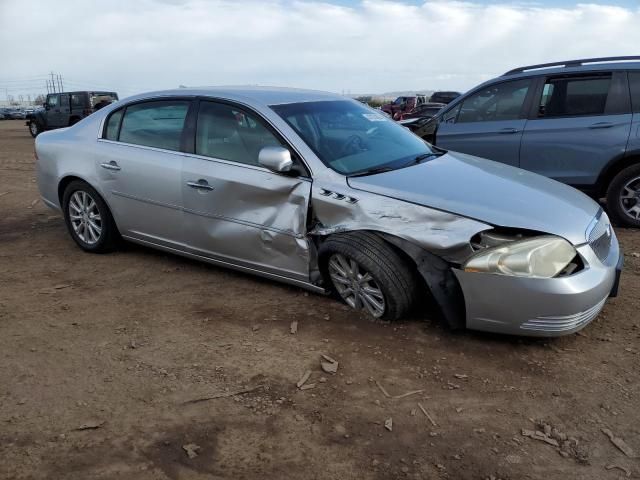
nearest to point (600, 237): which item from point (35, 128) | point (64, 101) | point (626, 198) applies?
point (626, 198)

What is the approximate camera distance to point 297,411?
286 cm

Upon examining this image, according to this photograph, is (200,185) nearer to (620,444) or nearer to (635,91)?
(620,444)

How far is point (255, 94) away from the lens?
448 centimetres

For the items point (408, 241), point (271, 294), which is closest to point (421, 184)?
point (408, 241)

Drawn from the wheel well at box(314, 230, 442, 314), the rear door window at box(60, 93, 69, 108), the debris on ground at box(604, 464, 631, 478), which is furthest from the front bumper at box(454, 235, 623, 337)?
the rear door window at box(60, 93, 69, 108)

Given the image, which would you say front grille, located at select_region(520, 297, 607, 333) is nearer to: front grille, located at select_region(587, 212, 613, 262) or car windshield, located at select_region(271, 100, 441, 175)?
front grille, located at select_region(587, 212, 613, 262)

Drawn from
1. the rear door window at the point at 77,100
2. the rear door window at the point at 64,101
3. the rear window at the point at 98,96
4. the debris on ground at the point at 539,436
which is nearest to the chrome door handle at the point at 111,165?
the debris on ground at the point at 539,436

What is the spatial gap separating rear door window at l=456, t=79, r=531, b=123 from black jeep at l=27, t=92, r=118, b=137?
55.0ft

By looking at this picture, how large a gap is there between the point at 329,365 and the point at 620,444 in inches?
57.5

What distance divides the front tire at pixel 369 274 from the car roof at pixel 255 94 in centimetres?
129

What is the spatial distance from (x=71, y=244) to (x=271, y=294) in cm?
262

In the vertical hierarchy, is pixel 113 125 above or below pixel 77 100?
below

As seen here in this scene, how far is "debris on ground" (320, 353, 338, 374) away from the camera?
127 inches

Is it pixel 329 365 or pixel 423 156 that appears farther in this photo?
pixel 423 156
